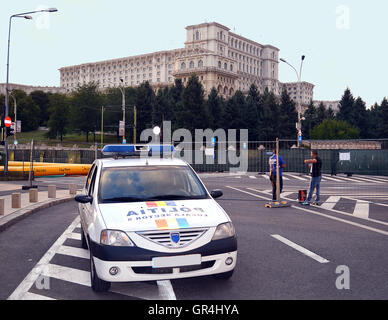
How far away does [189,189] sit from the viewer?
6.23 metres

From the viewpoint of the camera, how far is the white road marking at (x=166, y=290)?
16.1ft

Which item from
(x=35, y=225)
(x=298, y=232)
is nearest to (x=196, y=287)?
(x=298, y=232)

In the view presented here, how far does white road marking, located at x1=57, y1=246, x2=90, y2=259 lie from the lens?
7.05 meters

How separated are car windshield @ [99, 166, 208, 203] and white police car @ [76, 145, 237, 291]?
14mm

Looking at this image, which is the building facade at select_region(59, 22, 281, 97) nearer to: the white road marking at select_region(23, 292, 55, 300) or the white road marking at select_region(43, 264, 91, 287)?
the white road marking at select_region(43, 264, 91, 287)

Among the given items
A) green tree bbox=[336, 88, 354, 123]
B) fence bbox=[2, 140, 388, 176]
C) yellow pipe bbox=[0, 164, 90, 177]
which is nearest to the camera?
yellow pipe bbox=[0, 164, 90, 177]

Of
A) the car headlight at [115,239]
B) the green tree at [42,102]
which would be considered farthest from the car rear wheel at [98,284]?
the green tree at [42,102]

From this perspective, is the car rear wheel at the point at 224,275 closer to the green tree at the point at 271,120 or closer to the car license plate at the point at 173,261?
the car license plate at the point at 173,261

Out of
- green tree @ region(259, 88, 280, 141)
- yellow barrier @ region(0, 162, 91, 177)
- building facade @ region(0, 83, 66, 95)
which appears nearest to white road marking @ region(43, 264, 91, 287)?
yellow barrier @ region(0, 162, 91, 177)

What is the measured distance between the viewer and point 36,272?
6062 millimetres


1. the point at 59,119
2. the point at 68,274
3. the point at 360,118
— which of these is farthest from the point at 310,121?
the point at 68,274

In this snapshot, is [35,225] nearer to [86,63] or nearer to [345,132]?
[345,132]

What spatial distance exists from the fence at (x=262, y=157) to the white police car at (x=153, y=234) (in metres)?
20.9

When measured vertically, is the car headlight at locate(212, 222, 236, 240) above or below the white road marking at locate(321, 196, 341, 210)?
above
